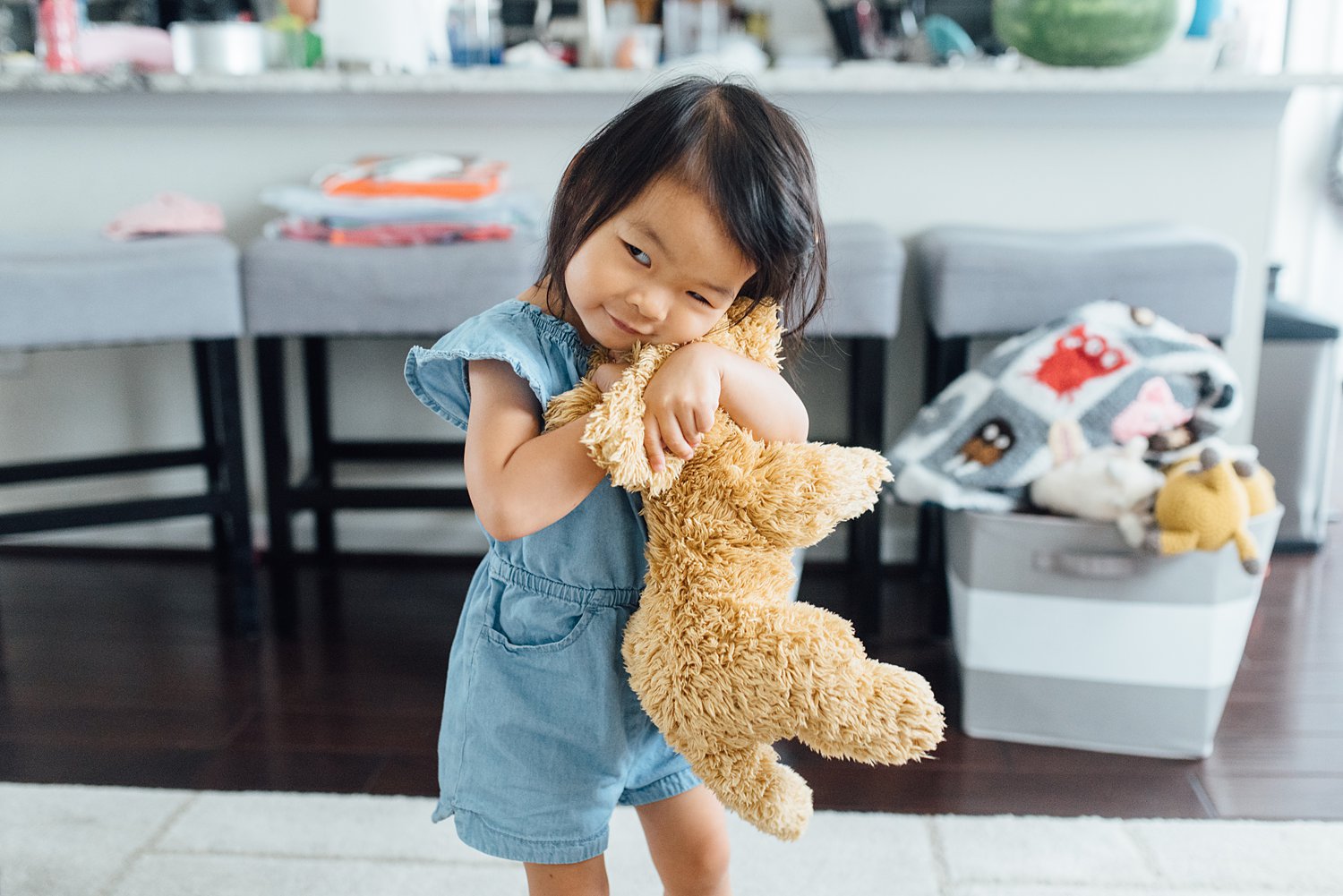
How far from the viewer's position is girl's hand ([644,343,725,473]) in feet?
2.27

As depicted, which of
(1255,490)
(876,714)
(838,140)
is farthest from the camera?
(838,140)

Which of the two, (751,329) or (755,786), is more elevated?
(751,329)

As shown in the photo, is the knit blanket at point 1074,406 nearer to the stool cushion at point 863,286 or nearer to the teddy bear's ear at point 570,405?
the stool cushion at point 863,286

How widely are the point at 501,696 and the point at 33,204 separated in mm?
1644

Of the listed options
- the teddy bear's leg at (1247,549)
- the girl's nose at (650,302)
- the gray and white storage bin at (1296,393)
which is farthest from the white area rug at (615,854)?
the gray and white storage bin at (1296,393)

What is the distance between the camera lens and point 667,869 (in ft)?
2.99

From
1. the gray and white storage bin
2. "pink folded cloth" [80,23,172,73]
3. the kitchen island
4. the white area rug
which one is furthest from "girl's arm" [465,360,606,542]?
the gray and white storage bin

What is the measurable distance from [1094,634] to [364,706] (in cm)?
92

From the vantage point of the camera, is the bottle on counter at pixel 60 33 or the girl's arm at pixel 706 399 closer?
the girl's arm at pixel 706 399

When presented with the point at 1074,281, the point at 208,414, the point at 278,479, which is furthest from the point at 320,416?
the point at 1074,281

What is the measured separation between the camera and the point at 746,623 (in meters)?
0.71

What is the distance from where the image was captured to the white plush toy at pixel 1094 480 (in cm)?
133

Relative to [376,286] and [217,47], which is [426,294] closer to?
[376,286]

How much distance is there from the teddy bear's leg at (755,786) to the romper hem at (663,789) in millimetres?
135
